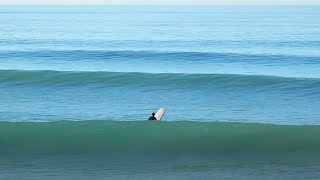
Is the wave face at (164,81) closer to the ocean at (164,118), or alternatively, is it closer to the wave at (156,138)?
the ocean at (164,118)

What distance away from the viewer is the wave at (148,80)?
18312 mm

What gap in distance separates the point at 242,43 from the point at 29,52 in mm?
13359

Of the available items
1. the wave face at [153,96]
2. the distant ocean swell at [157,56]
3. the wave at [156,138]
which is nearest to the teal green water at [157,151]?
the wave at [156,138]

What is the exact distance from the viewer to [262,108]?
13.7 m

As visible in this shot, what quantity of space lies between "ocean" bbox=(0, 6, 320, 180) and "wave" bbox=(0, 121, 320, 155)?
2cm

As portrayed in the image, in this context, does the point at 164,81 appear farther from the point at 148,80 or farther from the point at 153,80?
the point at 148,80

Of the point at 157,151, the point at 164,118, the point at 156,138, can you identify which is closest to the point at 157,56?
the point at 164,118

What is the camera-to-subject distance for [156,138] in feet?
28.6

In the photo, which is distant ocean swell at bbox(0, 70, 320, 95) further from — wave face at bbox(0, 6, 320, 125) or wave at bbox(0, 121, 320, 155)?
wave at bbox(0, 121, 320, 155)

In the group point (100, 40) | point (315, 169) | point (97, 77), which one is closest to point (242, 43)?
point (100, 40)

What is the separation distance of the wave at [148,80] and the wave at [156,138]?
8.76m

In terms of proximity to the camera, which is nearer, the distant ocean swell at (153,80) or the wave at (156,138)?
the wave at (156,138)

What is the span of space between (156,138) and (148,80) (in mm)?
10868

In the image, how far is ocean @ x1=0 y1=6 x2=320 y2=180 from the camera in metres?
7.27
